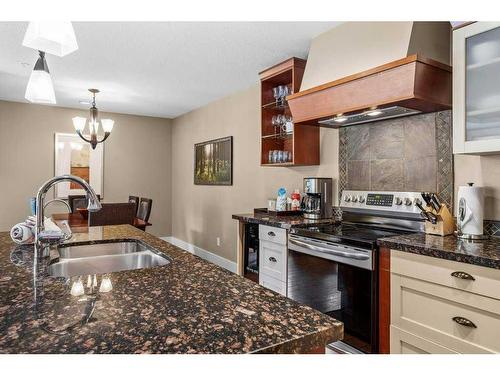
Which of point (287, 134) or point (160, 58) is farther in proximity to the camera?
point (287, 134)

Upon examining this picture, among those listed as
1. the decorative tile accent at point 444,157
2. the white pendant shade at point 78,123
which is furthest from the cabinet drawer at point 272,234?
the white pendant shade at point 78,123

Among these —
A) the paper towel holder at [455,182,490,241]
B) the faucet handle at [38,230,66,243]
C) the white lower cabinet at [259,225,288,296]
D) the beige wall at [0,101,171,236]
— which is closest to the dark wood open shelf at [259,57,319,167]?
the white lower cabinet at [259,225,288,296]

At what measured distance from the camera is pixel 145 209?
452 cm

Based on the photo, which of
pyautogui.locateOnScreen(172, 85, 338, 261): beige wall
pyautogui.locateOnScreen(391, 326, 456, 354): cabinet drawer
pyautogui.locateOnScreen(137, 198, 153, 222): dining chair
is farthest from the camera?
pyautogui.locateOnScreen(137, 198, 153, 222): dining chair

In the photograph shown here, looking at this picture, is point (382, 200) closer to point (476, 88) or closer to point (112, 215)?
point (476, 88)

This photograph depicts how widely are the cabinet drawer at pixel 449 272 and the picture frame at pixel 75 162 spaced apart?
4.94m

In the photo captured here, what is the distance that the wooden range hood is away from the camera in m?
1.94

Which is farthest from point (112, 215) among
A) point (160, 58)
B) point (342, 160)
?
point (342, 160)

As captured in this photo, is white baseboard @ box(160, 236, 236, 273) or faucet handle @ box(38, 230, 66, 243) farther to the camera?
white baseboard @ box(160, 236, 236, 273)

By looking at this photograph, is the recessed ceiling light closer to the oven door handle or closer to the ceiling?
the ceiling

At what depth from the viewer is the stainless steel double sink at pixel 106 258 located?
1.53 meters

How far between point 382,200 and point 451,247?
0.88 metres

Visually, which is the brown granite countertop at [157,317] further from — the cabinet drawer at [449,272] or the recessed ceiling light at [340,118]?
the recessed ceiling light at [340,118]

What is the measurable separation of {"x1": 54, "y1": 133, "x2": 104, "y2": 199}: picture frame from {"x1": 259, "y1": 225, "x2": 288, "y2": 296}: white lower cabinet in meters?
3.71
